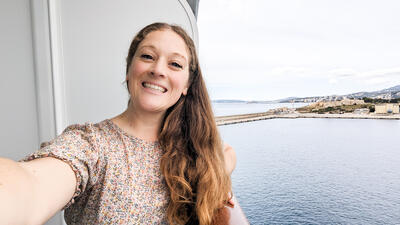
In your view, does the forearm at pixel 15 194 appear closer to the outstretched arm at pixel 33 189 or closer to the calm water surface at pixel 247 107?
the outstretched arm at pixel 33 189

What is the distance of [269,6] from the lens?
6.93 ft

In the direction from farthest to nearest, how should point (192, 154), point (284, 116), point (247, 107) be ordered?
point (247, 107) < point (284, 116) < point (192, 154)

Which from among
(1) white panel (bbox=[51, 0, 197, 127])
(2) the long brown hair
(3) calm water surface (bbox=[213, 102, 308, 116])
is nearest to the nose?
(2) the long brown hair

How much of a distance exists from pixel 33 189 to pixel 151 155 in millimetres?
438

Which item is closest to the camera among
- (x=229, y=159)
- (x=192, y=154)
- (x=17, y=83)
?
(x=192, y=154)

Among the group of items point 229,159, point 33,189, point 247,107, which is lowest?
point 229,159

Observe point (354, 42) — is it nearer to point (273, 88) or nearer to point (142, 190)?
point (273, 88)

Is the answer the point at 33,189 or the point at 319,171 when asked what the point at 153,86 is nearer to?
the point at 33,189

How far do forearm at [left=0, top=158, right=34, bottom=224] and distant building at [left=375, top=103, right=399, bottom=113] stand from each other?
68.1 inches

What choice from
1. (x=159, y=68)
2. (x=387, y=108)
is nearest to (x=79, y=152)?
(x=159, y=68)

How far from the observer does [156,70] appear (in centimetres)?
86

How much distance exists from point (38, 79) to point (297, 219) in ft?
6.41

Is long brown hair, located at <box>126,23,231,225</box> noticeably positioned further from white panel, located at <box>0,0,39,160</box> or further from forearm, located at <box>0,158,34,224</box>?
white panel, located at <box>0,0,39,160</box>

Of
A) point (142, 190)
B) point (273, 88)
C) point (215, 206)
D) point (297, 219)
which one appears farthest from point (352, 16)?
point (142, 190)
